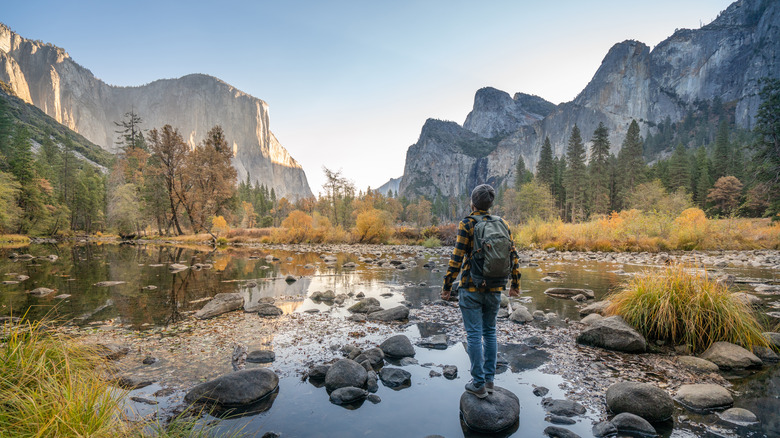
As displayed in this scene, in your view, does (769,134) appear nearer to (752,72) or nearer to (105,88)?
(752,72)

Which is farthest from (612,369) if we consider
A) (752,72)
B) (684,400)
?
(752,72)

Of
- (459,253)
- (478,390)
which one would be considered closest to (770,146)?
(459,253)

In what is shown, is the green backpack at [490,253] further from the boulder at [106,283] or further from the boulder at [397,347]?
the boulder at [106,283]

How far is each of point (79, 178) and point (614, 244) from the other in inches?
2657

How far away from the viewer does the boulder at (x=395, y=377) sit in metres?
4.57

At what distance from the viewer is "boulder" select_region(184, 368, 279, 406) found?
3877 mm

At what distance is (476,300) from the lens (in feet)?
12.7

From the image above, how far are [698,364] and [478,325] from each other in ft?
12.5

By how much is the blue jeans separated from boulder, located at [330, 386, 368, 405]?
1469mm

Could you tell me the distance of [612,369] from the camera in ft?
16.1

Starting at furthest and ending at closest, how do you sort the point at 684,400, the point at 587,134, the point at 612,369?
the point at 587,134 → the point at 612,369 → the point at 684,400

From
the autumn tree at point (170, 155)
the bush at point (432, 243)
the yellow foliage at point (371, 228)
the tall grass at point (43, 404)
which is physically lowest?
the tall grass at point (43, 404)

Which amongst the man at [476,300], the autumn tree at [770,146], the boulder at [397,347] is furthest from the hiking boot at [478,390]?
the autumn tree at [770,146]

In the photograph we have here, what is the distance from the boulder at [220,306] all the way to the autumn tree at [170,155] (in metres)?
35.4
